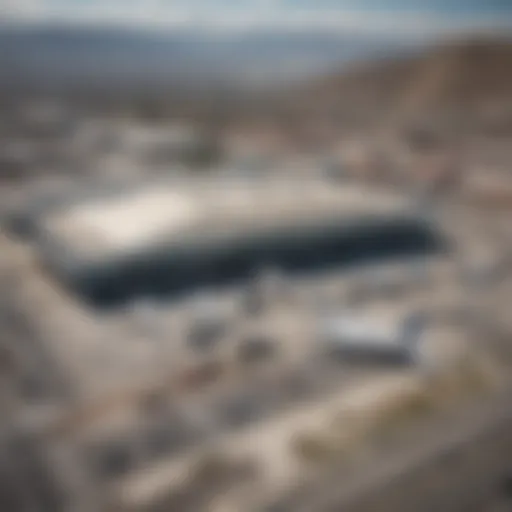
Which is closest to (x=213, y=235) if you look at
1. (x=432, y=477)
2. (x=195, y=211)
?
(x=195, y=211)

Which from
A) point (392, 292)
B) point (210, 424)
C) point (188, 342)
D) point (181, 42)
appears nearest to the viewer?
point (210, 424)

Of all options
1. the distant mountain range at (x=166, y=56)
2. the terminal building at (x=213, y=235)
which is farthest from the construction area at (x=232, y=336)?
the distant mountain range at (x=166, y=56)

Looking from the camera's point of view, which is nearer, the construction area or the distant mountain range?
the construction area

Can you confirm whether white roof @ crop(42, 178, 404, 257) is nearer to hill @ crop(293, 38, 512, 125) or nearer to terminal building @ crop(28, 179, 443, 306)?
terminal building @ crop(28, 179, 443, 306)

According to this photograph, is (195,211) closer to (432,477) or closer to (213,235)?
(213,235)

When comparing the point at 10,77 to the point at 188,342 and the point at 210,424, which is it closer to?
the point at 188,342

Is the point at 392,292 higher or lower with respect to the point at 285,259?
lower

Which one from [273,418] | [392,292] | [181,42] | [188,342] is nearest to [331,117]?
[181,42]

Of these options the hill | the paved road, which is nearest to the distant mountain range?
the hill
